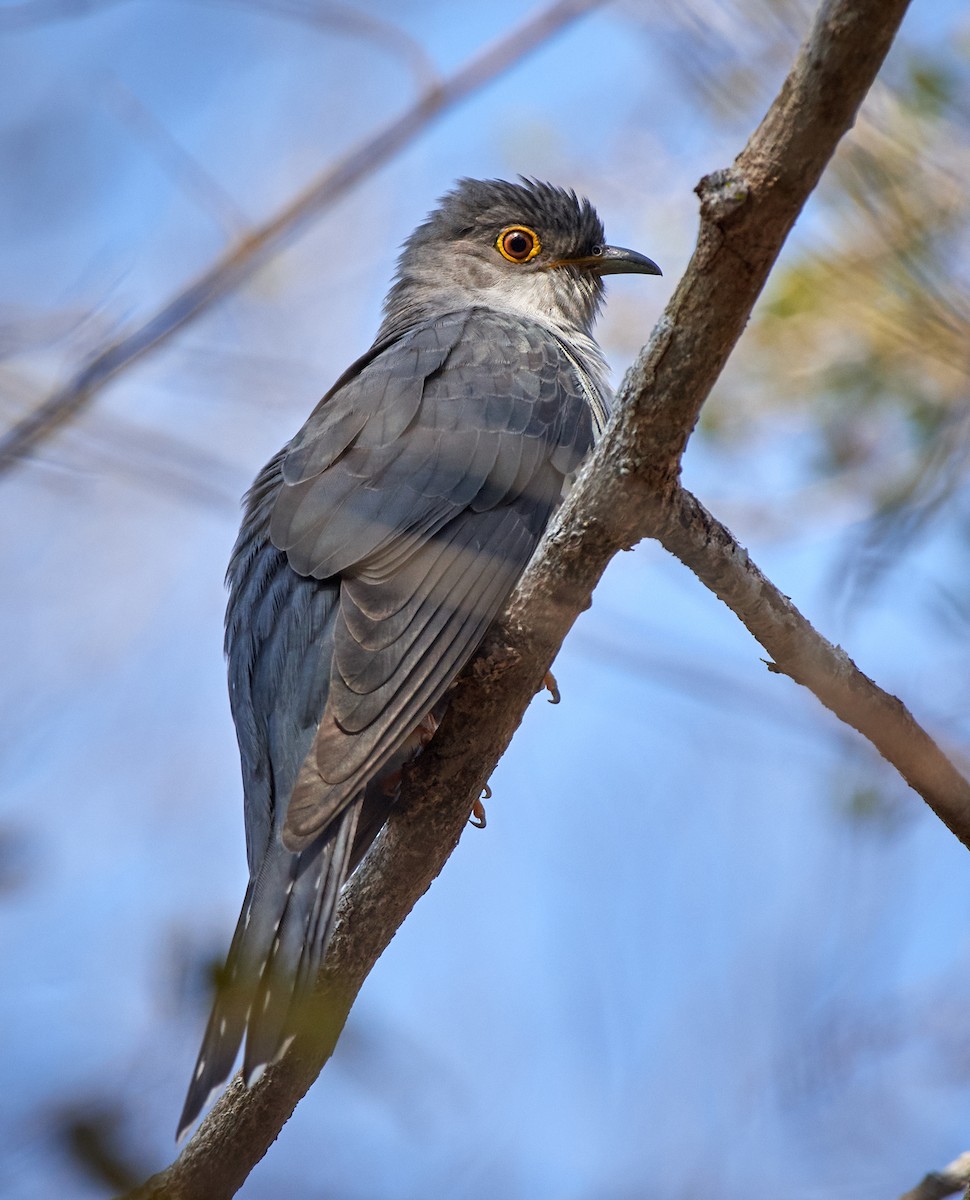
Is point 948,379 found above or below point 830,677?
above

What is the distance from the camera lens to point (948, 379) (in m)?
5.53

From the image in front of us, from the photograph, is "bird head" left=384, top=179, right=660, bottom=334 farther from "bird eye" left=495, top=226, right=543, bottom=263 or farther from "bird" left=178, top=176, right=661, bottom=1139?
"bird" left=178, top=176, right=661, bottom=1139

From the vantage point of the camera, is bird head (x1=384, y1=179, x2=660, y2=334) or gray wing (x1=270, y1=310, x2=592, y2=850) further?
bird head (x1=384, y1=179, x2=660, y2=334)

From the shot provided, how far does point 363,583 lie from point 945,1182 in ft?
8.25

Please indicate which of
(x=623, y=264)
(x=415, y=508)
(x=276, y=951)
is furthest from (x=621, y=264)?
(x=276, y=951)

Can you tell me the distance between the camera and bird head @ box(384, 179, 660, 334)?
644cm

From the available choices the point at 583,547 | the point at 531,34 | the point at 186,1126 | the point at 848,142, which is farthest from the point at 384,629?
the point at 848,142

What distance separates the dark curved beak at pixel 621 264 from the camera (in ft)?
21.2

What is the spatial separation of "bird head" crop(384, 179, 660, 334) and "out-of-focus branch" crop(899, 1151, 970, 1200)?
13.6 feet

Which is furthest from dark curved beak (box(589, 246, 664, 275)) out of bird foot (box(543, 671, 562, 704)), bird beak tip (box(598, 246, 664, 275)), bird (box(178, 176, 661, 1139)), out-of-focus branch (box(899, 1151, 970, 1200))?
out-of-focus branch (box(899, 1151, 970, 1200))

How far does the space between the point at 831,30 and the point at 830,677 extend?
A: 1.88 meters

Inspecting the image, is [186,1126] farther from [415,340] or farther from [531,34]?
[531,34]

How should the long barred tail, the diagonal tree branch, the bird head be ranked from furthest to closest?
the bird head → the long barred tail → the diagonal tree branch

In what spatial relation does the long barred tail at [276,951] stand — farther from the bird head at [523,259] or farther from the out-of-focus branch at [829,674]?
the bird head at [523,259]
